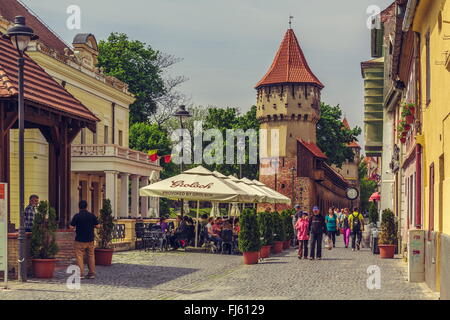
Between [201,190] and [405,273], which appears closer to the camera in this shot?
[405,273]

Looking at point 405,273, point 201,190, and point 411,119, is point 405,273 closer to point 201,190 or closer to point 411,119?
point 411,119

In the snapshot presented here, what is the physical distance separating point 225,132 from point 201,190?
187ft

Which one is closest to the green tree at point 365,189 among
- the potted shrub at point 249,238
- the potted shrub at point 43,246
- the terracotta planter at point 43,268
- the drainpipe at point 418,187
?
the potted shrub at point 249,238

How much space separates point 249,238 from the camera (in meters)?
23.4

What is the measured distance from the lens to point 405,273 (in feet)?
67.6

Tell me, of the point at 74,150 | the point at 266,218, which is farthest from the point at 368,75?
the point at 266,218

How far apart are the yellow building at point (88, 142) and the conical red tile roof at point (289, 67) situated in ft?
104

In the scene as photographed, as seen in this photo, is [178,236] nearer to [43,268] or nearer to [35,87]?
[35,87]

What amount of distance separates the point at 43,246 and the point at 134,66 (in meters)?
54.8

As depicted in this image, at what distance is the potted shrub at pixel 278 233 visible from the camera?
2981 centimetres

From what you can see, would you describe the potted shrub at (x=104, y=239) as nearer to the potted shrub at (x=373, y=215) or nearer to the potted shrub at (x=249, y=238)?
the potted shrub at (x=249, y=238)

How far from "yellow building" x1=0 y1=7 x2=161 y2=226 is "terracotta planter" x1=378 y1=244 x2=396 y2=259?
16.5m

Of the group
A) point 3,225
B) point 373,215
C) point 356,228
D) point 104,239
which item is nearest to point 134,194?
point 373,215

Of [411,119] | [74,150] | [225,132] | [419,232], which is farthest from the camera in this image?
[225,132]
